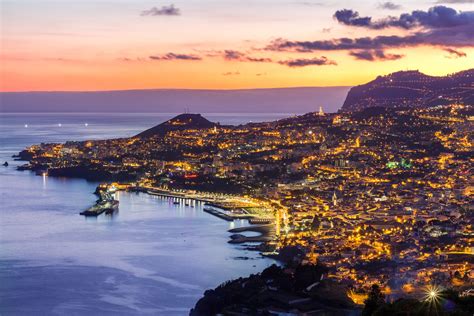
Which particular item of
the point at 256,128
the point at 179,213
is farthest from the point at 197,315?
the point at 256,128

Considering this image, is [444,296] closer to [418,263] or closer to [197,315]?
[197,315]

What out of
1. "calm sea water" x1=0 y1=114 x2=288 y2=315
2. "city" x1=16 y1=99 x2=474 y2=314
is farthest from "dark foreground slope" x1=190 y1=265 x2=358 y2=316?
"calm sea water" x1=0 y1=114 x2=288 y2=315

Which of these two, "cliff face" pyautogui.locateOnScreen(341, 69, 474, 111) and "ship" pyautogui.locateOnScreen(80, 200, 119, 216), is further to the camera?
"cliff face" pyautogui.locateOnScreen(341, 69, 474, 111)

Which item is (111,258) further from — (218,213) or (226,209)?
(226,209)

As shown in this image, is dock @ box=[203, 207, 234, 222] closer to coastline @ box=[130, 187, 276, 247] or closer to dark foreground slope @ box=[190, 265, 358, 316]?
coastline @ box=[130, 187, 276, 247]

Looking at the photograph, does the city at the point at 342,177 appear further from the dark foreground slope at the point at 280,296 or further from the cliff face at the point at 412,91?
the cliff face at the point at 412,91

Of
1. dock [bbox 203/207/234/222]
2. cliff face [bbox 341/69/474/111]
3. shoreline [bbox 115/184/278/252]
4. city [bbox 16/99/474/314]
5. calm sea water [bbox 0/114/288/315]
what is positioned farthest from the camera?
cliff face [bbox 341/69/474/111]
